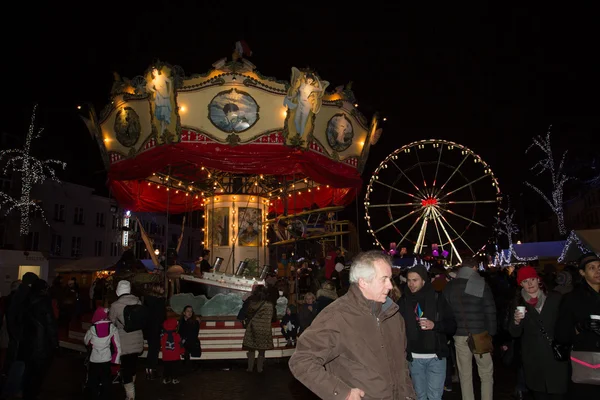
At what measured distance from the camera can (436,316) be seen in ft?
19.2

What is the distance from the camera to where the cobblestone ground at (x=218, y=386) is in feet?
27.3

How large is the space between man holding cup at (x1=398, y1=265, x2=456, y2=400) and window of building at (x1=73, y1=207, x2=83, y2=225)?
40.4 metres

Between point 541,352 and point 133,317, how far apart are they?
5.26 m

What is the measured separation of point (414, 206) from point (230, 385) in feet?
45.9

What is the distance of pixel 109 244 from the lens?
45438mm

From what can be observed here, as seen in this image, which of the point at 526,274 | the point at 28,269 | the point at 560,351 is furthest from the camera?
the point at 28,269

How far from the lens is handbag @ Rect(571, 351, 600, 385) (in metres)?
4.32

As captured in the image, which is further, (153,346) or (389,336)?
(153,346)

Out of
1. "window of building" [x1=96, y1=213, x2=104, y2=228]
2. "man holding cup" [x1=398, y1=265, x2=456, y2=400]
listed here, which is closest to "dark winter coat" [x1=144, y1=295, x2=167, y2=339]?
"man holding cup" [x1=398, y1=265, x2=456, y2=400]

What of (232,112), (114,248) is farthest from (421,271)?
(114,248)

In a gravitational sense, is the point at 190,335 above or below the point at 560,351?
below

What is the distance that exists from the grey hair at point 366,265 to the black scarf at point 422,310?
8.26 feet

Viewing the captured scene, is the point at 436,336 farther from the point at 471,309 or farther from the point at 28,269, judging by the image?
the point at 28,269

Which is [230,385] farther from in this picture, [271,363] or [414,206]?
[414,206]
